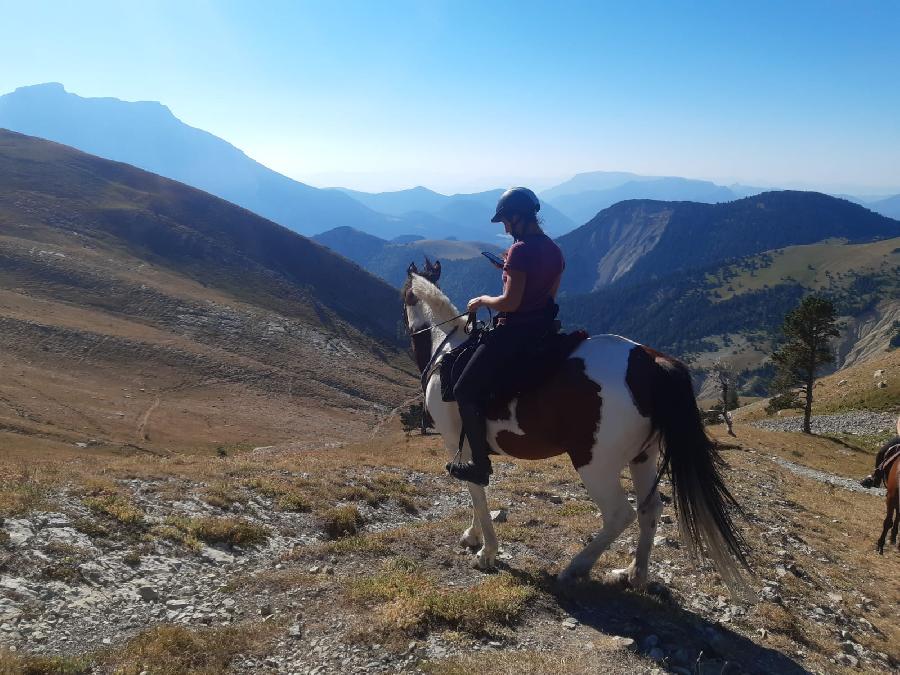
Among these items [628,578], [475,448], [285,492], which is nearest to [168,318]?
[285,492]

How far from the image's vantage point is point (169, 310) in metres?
78.6

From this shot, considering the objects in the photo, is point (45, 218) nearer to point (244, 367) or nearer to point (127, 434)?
point (244, 367)

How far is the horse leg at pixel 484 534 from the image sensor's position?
7117 millimetres

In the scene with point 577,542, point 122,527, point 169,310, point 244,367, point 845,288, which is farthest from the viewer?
point 845,288

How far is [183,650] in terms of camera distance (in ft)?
15.4

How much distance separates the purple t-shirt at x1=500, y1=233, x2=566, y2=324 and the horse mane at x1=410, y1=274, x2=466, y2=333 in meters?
1.36

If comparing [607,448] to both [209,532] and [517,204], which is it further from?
[209,532]

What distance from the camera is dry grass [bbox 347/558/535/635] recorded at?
209 inches

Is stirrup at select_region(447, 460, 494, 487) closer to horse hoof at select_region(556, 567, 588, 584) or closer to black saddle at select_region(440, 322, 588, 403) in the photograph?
black saddle at select_region(440, 322, 588, 403)

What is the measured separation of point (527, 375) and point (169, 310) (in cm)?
8412

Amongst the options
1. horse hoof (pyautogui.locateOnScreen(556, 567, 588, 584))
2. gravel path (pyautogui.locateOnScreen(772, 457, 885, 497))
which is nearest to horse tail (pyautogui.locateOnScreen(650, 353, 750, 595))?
horse hoof (pyautogui.locateOnScreen(556, 567, 588, 584))

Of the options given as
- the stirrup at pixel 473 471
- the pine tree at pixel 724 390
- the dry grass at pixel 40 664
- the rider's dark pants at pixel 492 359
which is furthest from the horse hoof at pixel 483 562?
the pine tree at pixel 724 390

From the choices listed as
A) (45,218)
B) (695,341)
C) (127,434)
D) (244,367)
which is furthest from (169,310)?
(695,341)

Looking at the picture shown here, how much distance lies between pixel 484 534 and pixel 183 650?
3.79 metres
